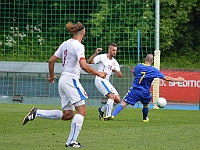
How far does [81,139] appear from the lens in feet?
39.7

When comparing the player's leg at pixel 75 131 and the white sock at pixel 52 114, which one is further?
the white sock at pixel 52 114

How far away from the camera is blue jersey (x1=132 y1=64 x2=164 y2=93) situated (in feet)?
54.7

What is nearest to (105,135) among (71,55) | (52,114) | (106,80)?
(52,114)

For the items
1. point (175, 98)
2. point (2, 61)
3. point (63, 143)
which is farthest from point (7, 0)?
point (63, 143)

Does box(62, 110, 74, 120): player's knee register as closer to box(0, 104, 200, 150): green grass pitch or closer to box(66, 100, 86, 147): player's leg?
box(0, 104, 200, 150): green grass pitch

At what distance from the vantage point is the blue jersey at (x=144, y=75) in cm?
1669

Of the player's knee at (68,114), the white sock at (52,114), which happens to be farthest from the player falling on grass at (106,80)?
the player's knee at (68,114)

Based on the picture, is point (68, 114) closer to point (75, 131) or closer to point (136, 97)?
point (75, 131)

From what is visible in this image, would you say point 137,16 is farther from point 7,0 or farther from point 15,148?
point 15,148

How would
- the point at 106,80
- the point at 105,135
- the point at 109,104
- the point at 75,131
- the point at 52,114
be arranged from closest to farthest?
the point at 75,131 → the point at 52,114 → the point at 105,135 → the point at 109,104 → the point at 106,80

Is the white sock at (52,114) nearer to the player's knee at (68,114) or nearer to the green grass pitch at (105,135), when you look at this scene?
the player's knee at (68,114)

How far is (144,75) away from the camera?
16828 millimetres

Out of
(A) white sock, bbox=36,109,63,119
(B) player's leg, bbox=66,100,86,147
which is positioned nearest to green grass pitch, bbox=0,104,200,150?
(B) player's leg, bbox=66,100,86,147

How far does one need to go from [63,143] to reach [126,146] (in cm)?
107
